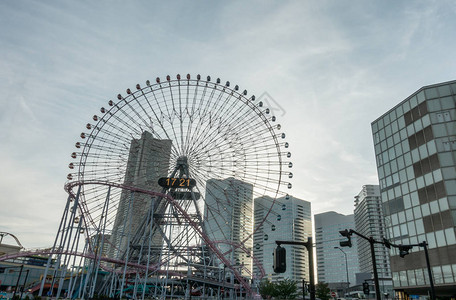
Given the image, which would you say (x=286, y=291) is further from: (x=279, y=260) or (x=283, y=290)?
(x=279, y=260)

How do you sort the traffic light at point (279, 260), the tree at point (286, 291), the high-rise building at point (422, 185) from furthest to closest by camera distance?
the tree at point (286, 291) < the high-rise building at point (422, 185) < the traffic light at point (279, 260)

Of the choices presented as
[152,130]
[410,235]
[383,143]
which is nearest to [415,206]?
[410,235]

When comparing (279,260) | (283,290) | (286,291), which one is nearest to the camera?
(279,260)

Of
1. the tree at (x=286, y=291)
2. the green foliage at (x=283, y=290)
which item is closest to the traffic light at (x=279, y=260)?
the green foliage at (x=283, y=290)

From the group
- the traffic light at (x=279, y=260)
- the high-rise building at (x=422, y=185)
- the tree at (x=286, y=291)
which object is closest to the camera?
the traffic light at (x=279, y=260)

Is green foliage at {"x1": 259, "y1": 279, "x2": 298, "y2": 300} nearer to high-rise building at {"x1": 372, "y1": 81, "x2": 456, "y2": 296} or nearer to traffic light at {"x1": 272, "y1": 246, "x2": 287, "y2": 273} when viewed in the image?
high-rise building at {"x1": 372, "y1": 81, "x2": 456, "y2": 296}

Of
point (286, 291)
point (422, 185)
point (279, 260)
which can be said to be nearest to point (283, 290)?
point (286, 291)

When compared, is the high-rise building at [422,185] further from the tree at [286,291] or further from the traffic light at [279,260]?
the traffic light at [279,260]

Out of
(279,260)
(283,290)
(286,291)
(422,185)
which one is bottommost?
(286,291)

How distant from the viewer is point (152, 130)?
43875mm

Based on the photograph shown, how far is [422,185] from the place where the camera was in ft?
140

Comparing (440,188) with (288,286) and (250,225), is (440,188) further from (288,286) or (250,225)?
(250,225)

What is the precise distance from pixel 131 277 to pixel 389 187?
4478cm

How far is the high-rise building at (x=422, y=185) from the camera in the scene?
3878 centimetres
